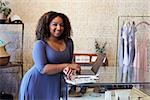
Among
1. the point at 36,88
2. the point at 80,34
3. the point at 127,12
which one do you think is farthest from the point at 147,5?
the point at 36,88

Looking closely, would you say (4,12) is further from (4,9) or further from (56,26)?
(56,26)

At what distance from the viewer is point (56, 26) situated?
2.18 m

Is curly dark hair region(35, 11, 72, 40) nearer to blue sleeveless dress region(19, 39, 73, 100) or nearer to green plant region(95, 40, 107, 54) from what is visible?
blue sleeveless dress region(19, 39, 73, 100)

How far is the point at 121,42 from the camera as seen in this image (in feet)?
13.6

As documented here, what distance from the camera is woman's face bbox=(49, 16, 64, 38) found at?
7.15 feet

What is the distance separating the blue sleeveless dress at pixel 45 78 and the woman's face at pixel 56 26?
0.36 ft

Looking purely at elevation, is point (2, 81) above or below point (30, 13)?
below

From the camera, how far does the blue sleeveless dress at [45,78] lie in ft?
7.16

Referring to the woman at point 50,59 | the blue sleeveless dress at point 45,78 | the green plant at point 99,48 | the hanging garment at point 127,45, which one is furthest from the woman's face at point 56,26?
the green plant at point 99,48

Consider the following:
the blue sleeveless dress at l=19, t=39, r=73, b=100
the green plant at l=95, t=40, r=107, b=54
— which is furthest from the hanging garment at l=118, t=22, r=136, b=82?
the blue sleeveless dress at l=19, t=39, r=73, b=100

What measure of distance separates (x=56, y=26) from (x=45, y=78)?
0.42 metres

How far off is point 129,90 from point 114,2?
96.2 inches

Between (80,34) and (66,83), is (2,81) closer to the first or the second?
(80,34)

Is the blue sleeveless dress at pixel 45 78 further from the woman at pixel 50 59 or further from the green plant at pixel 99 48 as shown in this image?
the green plant at pixel 99 48
